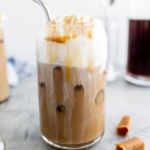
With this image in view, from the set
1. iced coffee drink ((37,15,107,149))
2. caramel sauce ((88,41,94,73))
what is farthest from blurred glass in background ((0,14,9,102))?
caramel sauce ((88,41,94,73))

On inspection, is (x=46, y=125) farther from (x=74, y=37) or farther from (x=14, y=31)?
(x=14, y=31)

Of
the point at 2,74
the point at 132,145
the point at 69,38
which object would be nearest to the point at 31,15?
the point at 2,74

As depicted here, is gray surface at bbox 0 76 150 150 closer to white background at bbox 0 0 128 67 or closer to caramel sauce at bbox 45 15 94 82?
caramel sauce at bbox 45 15 94 82

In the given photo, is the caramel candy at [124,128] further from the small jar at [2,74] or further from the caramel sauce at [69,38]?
the small jar at [2,74]

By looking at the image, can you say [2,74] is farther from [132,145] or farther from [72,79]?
[132,145]

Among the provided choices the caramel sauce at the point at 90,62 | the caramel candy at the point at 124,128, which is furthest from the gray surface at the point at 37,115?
the caramel sauce at the point at 90,62

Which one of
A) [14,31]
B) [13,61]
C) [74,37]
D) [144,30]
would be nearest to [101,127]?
[74,37]
